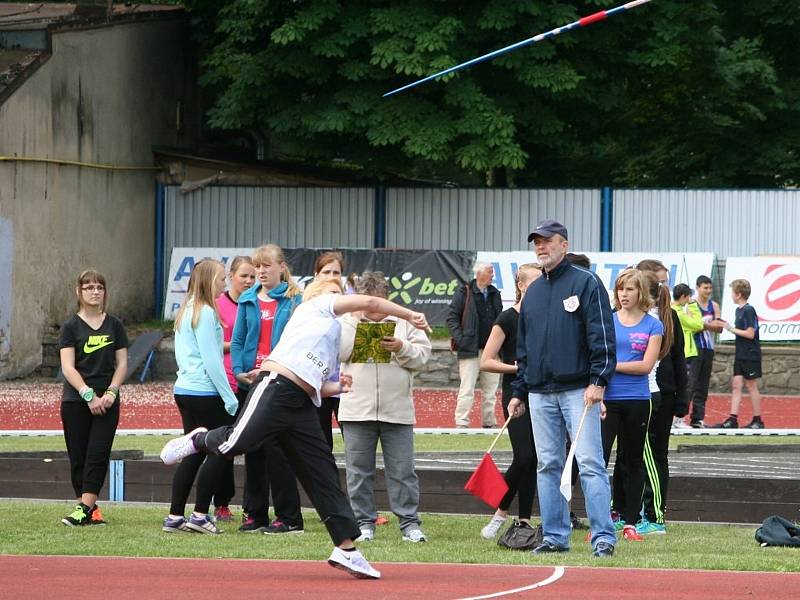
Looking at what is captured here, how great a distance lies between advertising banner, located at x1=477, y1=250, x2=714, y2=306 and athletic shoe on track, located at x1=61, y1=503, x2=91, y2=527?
1778cm

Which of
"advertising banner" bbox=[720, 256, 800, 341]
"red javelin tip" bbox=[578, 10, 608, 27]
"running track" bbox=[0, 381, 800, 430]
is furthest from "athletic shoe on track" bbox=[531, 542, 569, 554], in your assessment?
"advertising banner" bbox=[720, 256, 800, 341]

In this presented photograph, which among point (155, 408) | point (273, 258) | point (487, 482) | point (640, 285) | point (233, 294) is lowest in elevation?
point (155, 408)

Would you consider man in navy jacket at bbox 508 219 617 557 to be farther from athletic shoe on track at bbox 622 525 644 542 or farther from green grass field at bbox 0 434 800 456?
green grass field at bbox 0 434 800 456

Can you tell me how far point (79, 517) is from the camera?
1070 centimetres

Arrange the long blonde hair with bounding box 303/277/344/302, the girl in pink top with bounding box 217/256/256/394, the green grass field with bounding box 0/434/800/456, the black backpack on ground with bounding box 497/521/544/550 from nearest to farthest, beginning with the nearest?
the long blonde hair with bounding box 303/277/344/302 → the black backpack on ground with bounding box 497/521/544/550 → the girl in pink top with bounding box 217/256/256/394 → the green grass field with bounding box 0/434/800/456

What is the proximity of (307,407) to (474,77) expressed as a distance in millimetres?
22242

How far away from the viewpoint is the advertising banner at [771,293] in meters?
26.5

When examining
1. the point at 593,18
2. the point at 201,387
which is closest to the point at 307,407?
the point at 201,387

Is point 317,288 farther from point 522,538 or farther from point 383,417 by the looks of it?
point 522,538

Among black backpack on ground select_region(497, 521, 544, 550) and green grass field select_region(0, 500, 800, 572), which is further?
black backpack on ground select_region(497, 521, 544, 550)

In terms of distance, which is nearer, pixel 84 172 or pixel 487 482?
pixel 487 482

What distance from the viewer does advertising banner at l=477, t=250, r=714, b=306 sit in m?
28.1

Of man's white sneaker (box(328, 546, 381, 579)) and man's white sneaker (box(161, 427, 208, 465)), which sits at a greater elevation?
man's white sneaker (box(161, 427, 208, 465))

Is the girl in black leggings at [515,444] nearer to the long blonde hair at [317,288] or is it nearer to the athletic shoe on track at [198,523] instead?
the long blonde hair at [317,288]
